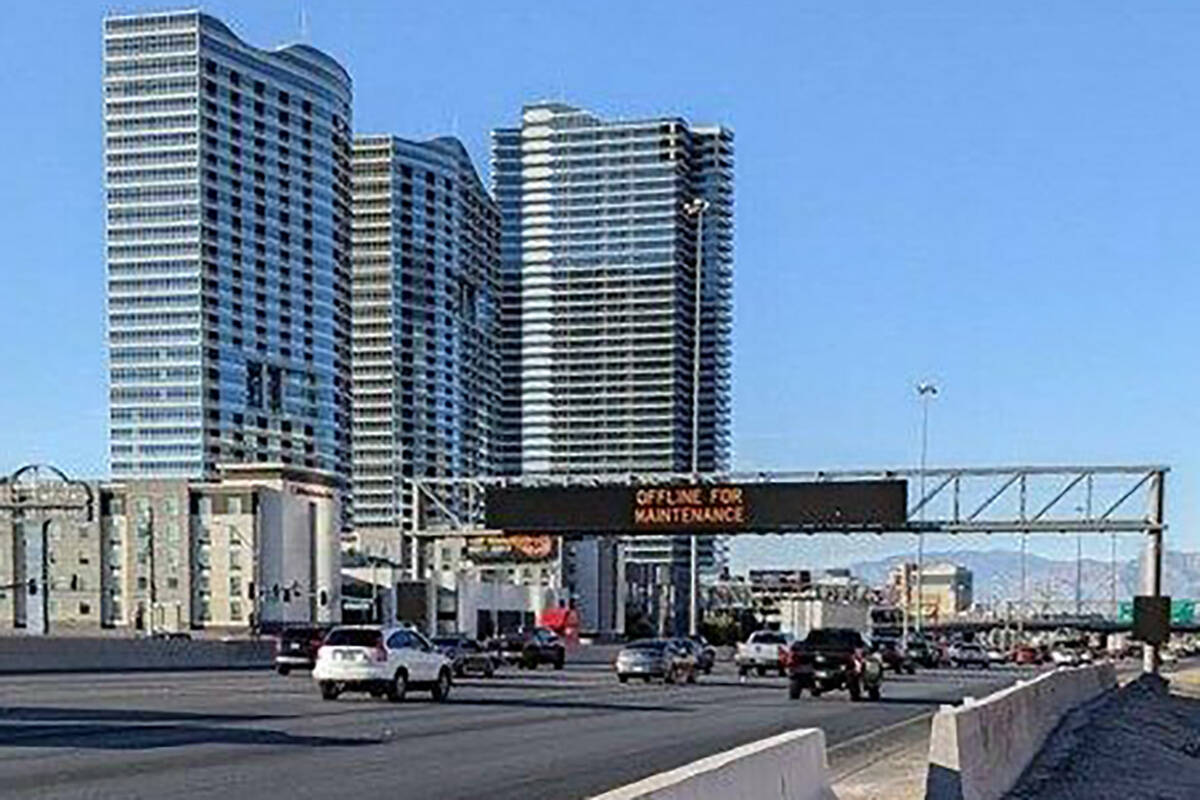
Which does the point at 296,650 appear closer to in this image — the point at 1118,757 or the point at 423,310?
the point at 1118,757

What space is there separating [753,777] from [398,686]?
1123 inches

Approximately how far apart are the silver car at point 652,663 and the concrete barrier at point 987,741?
978 inches

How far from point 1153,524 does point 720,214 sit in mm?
65378

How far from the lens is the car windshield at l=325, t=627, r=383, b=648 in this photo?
37.7m

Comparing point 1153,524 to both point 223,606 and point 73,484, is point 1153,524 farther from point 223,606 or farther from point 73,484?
point 223,606

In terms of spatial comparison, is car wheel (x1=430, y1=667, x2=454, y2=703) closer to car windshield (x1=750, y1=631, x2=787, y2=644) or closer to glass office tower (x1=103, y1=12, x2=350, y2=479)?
car windshield (x1=750, y1=631, x2=787, y2=644)

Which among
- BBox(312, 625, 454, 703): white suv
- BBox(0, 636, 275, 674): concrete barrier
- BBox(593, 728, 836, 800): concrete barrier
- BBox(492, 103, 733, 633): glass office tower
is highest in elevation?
BBox(492, 103, 733, 633): glass office tower

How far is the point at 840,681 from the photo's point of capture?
4566 cm

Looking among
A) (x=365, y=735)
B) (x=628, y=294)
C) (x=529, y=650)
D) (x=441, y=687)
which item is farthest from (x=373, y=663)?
(x=628, y=294)

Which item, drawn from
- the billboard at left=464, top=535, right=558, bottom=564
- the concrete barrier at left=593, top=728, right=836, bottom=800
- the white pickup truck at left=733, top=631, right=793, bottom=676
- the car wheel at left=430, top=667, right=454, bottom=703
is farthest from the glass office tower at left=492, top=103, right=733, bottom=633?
the concrete barrier at left=593, top=728, right=836, bottom=800

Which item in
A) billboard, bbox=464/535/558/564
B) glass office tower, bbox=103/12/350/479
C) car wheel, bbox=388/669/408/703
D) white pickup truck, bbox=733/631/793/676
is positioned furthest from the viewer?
glass office tower, bbox=103/12/350/479

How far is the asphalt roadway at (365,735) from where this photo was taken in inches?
733

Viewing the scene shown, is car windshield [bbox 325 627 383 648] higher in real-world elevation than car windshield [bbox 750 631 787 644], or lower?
higher

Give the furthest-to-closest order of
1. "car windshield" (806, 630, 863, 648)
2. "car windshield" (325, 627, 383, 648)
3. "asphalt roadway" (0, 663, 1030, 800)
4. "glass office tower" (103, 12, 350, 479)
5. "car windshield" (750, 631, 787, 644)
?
"glass office tower" (103, 12, 350, 479)
"car windshield" (750, 631, 787, 644)
"car windshield" (806, 630, 863, 648)
"car windshield" (325, 627, 383, 648)
"asphalt roadway" (0, 663, 1030, 800)
